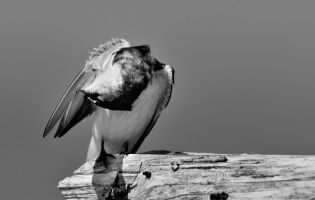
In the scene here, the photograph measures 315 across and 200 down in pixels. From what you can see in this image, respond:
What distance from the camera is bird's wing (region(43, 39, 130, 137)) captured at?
475cm

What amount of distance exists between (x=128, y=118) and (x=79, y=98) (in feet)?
1.30

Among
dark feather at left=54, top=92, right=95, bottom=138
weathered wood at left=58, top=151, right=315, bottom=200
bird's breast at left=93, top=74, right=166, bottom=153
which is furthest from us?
dark feather at left=54, top=92, right=95, bottom=138

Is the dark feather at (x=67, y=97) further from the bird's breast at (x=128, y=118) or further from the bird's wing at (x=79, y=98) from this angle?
the bird's breast at (x=128, y=118)

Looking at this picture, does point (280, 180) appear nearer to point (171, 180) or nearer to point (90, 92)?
point (171, 180)

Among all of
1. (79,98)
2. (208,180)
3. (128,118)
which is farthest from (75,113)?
(208,180)

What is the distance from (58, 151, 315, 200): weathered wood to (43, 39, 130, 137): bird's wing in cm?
129

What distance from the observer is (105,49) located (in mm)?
4797

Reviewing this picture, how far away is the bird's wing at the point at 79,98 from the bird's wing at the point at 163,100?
346mm

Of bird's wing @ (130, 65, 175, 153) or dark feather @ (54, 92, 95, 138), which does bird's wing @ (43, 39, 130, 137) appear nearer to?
dark feather @ (54, 92, 95, 138)

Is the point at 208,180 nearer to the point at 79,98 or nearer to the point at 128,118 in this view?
the point at 128,118

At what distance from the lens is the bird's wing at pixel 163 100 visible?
188 inches

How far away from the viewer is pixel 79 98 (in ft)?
15.9

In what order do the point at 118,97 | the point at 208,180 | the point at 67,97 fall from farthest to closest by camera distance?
the point at 67,97, the point at 118,97, the point at 208,180

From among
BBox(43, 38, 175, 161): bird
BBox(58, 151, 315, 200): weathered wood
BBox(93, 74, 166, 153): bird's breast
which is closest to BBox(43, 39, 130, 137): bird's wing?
BBox(43, 38, 175, 161): bird
